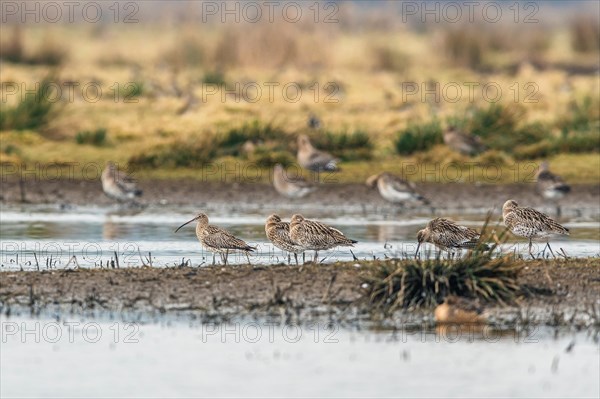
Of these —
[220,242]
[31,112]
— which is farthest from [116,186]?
[31,112]

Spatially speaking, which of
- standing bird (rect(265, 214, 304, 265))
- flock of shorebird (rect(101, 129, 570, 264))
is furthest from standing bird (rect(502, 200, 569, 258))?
standing bird (rect(265, 214, 304, 265))

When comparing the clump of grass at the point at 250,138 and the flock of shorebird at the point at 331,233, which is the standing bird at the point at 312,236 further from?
the clump of grass at the point at 250,138

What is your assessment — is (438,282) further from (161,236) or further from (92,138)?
(92,138)

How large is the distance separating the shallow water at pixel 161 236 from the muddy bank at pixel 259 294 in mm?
1004

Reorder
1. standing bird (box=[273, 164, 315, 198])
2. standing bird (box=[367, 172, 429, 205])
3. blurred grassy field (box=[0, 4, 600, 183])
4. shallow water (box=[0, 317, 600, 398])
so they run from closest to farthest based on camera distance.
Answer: shallow water (box=[0, 317, 600, 398]), standing bird (box=[367, 172, 429, 205]), standing bird (box=[273, 164, 315, 198]), blurred grassy field (box=[0, 4, 600, 183])

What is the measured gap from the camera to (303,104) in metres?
33.5

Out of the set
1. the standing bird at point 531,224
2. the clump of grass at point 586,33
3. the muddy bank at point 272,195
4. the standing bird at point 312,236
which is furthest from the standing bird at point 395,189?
the clump of grass at point 586,33

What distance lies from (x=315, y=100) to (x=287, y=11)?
554 inches

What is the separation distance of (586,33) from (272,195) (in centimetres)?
3642

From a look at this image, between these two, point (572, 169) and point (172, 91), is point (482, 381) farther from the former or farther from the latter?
point (172, 91)

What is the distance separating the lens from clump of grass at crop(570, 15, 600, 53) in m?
55.6

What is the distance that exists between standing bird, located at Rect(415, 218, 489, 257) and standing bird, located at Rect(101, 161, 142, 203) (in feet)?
25.1

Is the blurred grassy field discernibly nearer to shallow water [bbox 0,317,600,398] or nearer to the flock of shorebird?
the flock of shorebird

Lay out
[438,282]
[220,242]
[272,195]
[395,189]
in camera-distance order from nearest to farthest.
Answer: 1. [438,282]
2. [220,242]
3. [395,189]
4. [272,195]
